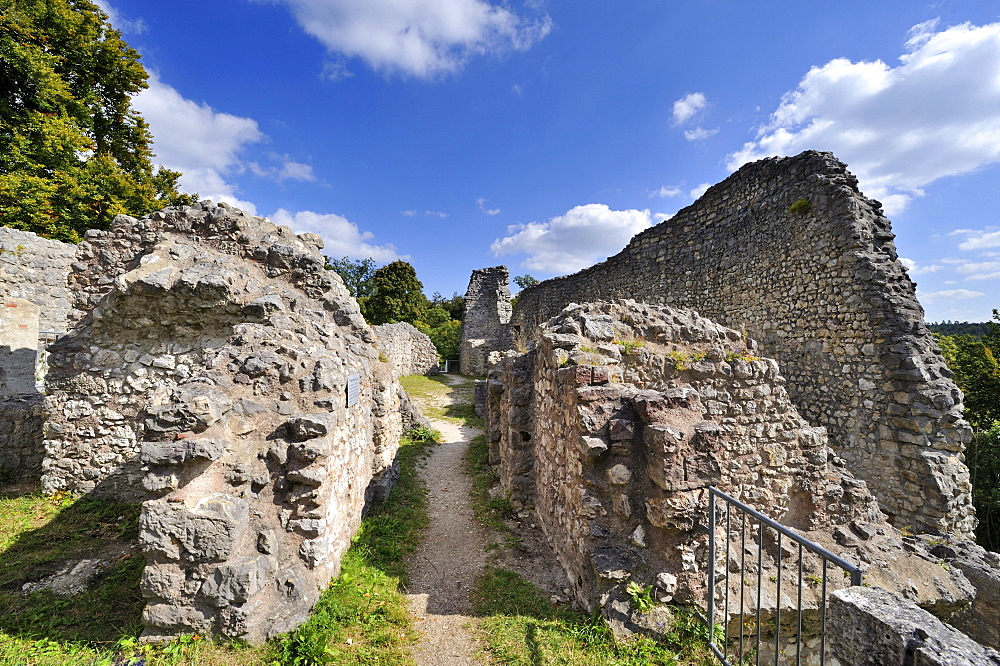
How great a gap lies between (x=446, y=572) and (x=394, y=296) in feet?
102

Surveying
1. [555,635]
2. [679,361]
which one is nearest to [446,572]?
[555,635]

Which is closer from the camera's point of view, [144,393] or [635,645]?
[635,645]

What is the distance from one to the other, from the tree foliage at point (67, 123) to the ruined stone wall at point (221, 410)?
1309 centimetres

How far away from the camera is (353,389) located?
540cm

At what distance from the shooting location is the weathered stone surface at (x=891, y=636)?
5.68 ft

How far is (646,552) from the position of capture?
160 inches

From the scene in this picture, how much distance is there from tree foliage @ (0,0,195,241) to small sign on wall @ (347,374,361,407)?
1740 centimetres

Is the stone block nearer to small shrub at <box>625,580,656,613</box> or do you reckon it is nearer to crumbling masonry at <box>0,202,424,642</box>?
crumbling masonry at <box>0,202,424,642</box>

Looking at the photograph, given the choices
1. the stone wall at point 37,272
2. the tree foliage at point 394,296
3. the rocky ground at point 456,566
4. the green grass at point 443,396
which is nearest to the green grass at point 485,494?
the rocky ground at point 456,566

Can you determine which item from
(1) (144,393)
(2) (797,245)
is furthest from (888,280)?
(1) (144,393)

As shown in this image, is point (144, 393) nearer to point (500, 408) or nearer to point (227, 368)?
point (227, 368)

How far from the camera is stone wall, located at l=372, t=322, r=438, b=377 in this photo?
22.3 meters

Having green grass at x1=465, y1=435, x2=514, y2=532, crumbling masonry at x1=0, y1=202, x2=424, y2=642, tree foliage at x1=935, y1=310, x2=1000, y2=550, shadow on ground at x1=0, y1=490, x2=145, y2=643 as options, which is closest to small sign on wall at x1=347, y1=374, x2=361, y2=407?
crumbling masonry at x1=0, y1=202, x2=424, y2=642

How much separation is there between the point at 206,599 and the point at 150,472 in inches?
50.6
